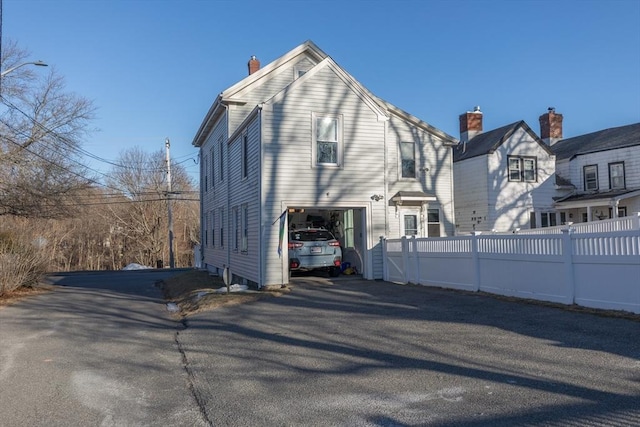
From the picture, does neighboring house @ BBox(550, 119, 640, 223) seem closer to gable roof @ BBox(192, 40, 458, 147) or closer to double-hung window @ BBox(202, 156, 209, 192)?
gable roof @ BBox(192, 40, 458, 147)

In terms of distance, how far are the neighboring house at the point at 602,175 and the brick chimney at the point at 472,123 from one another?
468 cm

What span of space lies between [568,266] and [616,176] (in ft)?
59.6

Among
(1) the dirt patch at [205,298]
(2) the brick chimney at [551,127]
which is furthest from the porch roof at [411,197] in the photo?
(2) the brick chimney at [551,127]

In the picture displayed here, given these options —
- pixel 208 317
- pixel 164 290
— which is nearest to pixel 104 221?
pixel 164 290

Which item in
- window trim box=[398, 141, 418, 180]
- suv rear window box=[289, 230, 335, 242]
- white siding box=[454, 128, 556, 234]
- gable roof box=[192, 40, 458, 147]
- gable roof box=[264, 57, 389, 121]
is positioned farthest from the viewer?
white siding box=[454, 128, 556, 234]

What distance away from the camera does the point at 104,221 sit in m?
52.9

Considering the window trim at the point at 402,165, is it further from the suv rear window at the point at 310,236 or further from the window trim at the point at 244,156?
the window trim at the point at 244,156

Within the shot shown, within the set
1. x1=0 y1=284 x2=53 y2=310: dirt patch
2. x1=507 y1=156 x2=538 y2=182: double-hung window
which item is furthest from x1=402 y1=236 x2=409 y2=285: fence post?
x1=0 y1=284 x2=53 y2=310: dirt patch

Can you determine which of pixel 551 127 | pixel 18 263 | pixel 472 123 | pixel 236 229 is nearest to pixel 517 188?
pixel 472 123

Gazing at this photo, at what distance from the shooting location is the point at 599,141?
88.3ft

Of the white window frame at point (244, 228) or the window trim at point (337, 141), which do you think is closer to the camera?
the window trim at point (337, 141)

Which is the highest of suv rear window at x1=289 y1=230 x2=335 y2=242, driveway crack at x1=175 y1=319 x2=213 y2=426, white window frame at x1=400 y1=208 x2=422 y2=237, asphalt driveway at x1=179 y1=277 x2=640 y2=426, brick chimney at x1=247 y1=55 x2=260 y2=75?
brick chimney at x1=247 y1=55 x2=260 y2=75

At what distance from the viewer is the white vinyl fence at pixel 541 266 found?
28.9 ft

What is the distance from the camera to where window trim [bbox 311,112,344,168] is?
1573 cm
